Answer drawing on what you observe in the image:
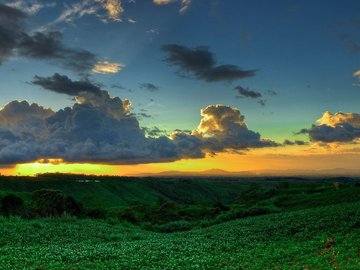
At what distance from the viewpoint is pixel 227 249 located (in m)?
43.9

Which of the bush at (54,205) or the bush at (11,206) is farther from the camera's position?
the bush at (11,206)

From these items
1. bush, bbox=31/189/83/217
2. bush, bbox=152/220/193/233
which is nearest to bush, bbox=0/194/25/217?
bush, bbox=31/189/83/217

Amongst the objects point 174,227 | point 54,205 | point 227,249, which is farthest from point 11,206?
point 227,249

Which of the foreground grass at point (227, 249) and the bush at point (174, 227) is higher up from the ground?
the foreground grass at point (227, 249)

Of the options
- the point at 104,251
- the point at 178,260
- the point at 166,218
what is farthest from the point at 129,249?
the point at 166,218

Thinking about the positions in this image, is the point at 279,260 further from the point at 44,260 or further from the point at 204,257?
the point at 44,260

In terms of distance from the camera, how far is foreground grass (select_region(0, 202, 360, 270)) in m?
35.1

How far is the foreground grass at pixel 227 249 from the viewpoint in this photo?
35094mm

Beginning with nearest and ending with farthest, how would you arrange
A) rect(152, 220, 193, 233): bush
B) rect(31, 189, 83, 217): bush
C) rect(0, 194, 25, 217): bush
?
rect(152, 220, 193, 233): bush → rect(31, 189, 83, 217): bush → rect(0, 194, 25, 217): bush

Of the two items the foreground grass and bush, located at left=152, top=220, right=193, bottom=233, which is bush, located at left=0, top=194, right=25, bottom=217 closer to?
bush, located at left=152, top=220, right=193, bottom=233

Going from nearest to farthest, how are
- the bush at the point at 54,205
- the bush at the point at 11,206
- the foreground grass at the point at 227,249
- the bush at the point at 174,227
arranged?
the foreground grass at the point at 227,249 → the bush at the point at 174,227 → the bush at the point at 54,205 → the bush at the point at 11,206

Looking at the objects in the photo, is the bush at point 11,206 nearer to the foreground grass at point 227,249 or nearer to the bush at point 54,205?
the bush at point 54,205

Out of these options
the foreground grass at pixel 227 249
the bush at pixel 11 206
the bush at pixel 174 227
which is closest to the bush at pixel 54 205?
the bush at pixel 11 206

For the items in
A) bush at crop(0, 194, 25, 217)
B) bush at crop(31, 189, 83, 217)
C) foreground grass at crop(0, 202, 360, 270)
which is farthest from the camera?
bush at crop(0, 194, 25, 217)
